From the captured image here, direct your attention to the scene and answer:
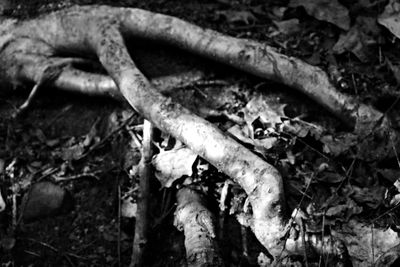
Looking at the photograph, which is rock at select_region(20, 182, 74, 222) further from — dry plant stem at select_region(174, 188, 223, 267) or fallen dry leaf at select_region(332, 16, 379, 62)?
fallen dry leaf at select_region(332, 16, 379, 62)

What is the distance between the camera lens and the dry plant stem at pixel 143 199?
291 centimetres

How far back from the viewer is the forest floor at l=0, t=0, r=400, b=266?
2.96 meters

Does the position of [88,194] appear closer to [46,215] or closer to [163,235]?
[46,215]

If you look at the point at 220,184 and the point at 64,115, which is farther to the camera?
→ the point at 64,115

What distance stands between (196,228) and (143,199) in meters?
0.45

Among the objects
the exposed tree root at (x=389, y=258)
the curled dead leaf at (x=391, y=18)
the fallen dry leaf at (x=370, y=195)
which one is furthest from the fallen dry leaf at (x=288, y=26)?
the exposed tree root at (x=389, y=258)

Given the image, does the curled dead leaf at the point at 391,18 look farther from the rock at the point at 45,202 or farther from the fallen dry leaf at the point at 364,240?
the rock at the point at 45,202

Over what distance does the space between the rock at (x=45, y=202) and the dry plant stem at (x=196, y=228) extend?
2.65 ft

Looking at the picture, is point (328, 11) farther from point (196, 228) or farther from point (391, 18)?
point (196, 228)

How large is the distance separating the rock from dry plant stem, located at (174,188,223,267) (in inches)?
31.8

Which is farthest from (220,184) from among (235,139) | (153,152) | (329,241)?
(329,241)

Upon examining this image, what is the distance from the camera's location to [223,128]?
3.36 metres

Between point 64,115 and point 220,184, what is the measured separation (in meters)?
1.44

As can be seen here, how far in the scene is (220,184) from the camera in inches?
122
